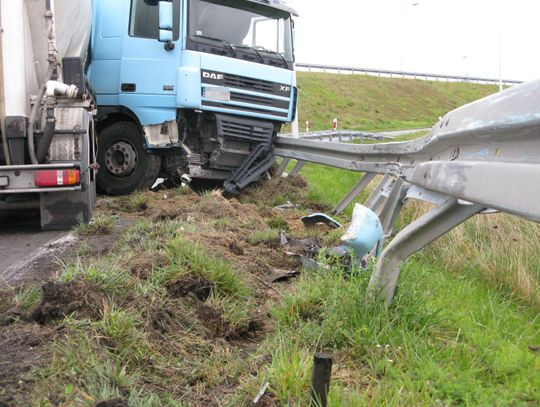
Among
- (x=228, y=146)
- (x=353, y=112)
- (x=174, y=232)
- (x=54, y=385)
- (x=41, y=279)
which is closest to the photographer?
(x=54, y=385)

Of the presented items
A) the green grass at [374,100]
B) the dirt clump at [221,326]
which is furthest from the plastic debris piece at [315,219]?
the green grass at [374,100]

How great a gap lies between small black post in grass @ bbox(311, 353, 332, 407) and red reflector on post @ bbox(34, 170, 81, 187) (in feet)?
14.3

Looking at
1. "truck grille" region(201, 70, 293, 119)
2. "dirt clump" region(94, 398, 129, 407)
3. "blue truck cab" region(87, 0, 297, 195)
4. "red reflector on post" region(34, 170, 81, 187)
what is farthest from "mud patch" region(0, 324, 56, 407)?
"truck grille" region(201, 70, 293, 119)

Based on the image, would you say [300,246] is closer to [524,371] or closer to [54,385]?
[524,371]

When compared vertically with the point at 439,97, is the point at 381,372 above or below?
below

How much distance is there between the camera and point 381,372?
271 centimetres

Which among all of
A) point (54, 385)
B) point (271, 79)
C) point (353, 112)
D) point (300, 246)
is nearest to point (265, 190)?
point (271, 79)

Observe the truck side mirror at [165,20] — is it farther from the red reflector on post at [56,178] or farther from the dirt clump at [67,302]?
the dirt clump at [67,302]

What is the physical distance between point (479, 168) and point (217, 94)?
709 centimetres

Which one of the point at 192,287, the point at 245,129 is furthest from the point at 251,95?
the point at 192,287

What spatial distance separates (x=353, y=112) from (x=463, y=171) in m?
39.0

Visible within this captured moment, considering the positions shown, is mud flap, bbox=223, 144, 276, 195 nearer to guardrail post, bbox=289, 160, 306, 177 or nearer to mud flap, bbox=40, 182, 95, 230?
guardrail post, bbox=289, 160, 306, 177

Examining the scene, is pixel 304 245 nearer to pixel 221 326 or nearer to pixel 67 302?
pixel 221 326

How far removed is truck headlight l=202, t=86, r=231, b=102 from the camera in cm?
891
